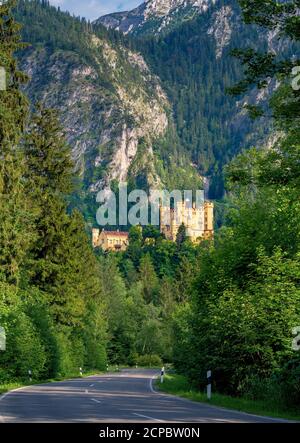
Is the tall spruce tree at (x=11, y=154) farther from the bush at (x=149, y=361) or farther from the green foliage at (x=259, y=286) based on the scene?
the bush at (x=149, y=361)

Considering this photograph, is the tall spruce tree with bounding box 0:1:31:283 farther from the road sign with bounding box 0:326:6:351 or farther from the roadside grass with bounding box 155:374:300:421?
the roadside grass with bounding box 155:374:300:421

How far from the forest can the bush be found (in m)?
45.8

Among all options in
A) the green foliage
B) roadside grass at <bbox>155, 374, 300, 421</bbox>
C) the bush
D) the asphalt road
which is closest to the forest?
the green foliage

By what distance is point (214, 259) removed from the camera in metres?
33.1

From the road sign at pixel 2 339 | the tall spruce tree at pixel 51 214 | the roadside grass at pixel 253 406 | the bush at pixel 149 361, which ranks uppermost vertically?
the tall spruce tree at pixel 51 214

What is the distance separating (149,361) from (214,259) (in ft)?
255

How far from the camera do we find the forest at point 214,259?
20766 mm

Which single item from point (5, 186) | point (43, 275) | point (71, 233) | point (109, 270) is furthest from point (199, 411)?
point (109, 270)

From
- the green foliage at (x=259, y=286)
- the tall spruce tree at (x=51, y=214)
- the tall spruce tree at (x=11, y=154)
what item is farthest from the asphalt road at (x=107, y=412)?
the tall spruce tree at (x=51, y=214)

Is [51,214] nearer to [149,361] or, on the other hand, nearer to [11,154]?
[11,154]

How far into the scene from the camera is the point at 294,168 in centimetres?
1883

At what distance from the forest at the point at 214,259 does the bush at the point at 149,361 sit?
4585 centimetres

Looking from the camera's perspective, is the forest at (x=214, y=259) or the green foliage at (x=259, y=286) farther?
the forest at (x=214, y=259)
